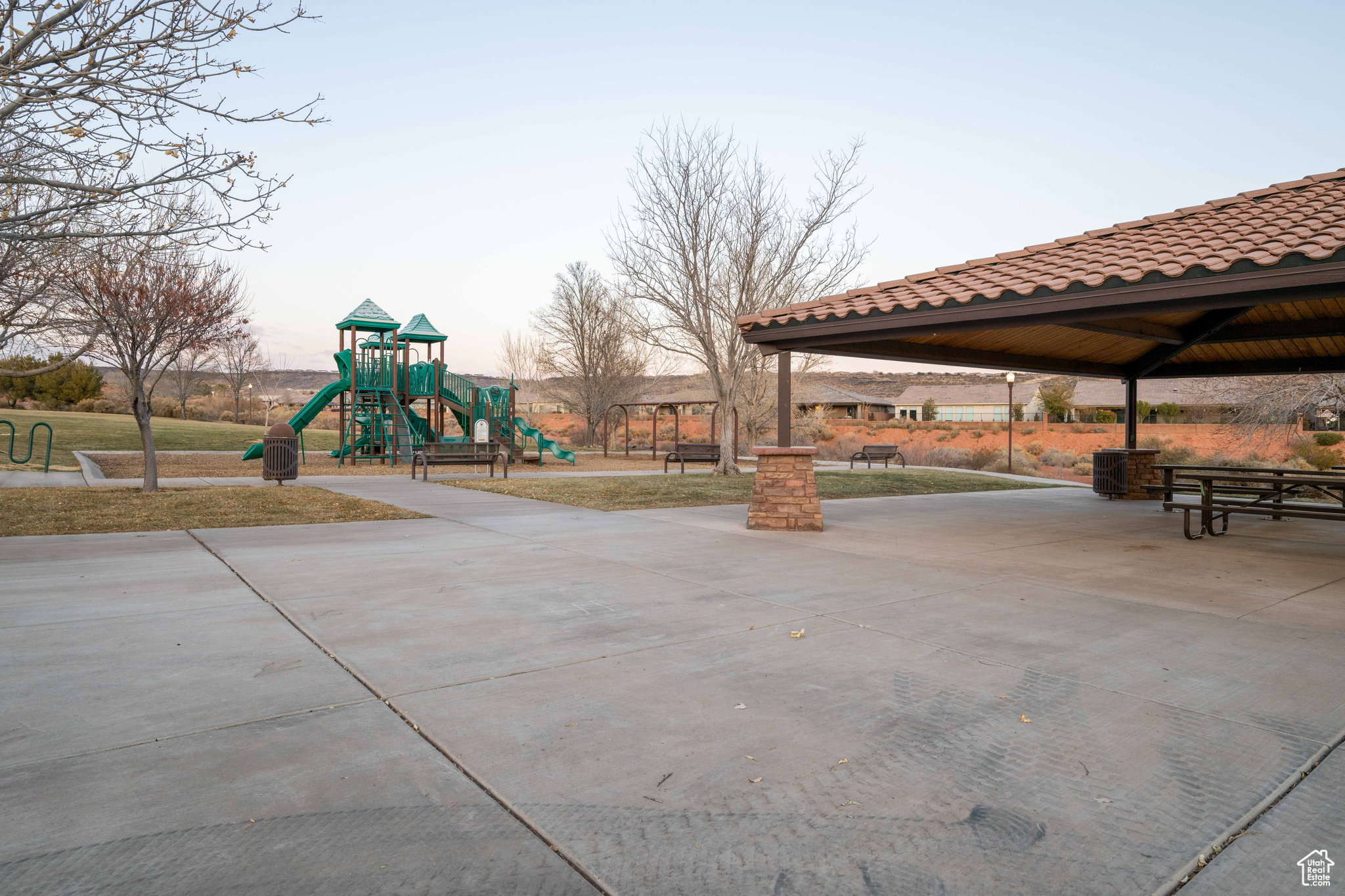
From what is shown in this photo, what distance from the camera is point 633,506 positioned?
11531mm

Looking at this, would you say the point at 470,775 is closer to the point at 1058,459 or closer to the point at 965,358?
the point at 965,358

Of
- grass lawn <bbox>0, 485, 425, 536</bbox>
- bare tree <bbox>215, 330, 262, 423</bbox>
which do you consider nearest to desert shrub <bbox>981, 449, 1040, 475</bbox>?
grass lawn <bbox>0, 485, 425, 536</bbox>

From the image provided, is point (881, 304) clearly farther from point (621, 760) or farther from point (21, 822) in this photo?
point (21, 822)

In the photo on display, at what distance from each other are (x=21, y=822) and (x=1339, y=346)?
54.8 feet

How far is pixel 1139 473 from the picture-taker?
14.2 metres

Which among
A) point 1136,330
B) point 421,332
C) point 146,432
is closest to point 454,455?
point 146,432

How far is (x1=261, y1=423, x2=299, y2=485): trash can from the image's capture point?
46.2ft

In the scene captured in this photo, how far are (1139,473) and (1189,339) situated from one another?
3.10 meters

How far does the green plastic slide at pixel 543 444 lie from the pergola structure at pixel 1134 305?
46.2 feet

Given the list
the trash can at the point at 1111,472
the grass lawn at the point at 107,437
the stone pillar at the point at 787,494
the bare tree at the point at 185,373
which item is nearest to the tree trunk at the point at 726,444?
the trash can at the point at 1111,472

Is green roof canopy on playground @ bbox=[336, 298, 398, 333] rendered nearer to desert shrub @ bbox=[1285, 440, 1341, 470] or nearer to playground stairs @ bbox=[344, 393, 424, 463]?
playground stairs @ bbox=[344, 393, 424, 463]

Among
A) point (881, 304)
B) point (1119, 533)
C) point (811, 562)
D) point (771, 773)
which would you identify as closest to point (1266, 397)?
point (1119, 533)

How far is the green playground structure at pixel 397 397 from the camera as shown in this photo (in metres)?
22.3

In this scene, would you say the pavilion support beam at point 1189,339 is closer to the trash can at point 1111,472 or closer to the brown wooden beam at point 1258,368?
the brown wooden beam at point 1258,368
